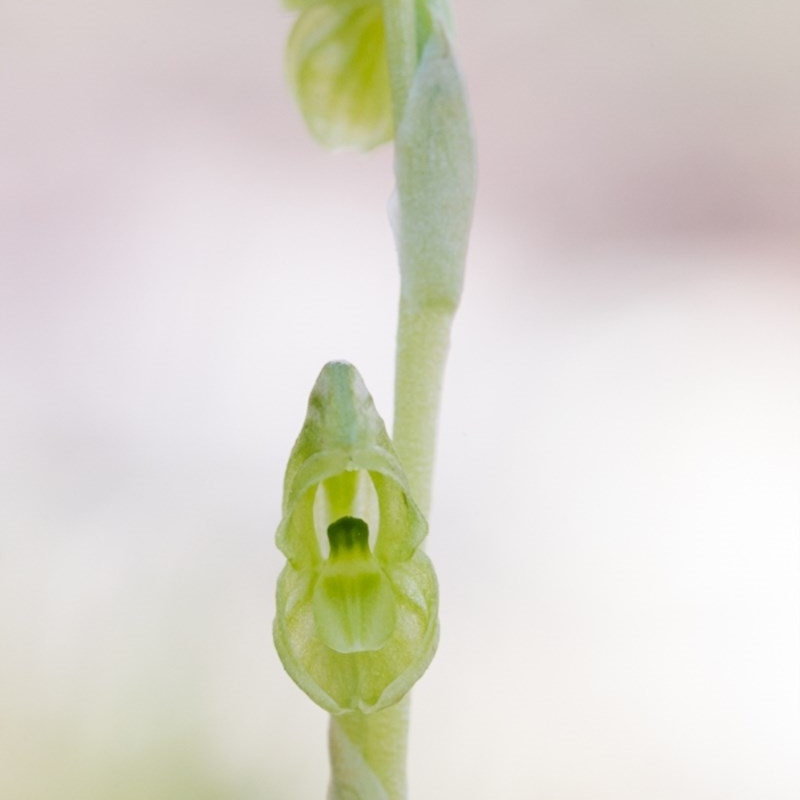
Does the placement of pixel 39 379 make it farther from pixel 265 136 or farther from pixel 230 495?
pixel 265 136

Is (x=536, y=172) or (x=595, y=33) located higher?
(x=595, y=33)

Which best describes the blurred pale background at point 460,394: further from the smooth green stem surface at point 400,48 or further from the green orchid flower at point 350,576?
the smooth green stem surface at point 400,48

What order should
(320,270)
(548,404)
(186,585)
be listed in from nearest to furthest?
(186,585), (548,404), (320,270)

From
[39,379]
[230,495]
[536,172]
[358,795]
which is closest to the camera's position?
[358,795]

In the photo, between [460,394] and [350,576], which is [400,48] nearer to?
[350,576]

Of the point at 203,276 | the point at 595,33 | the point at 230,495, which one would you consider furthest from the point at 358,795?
the point at 595,33

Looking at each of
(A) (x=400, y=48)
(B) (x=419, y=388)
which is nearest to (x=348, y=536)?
(B) (x=419, y=388)
